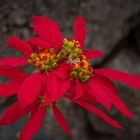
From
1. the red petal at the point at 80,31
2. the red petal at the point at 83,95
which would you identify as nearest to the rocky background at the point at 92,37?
the red petal at the point at 80,31

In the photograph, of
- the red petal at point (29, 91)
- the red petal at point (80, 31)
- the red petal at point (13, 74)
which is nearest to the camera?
the red petal at point (29, 91)

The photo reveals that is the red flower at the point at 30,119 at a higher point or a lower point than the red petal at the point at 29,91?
lower

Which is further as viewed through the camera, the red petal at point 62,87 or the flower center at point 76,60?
the flower center at point 76,60

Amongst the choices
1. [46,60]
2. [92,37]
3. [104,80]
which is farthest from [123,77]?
[92,37]

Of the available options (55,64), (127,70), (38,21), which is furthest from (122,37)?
(55,64)

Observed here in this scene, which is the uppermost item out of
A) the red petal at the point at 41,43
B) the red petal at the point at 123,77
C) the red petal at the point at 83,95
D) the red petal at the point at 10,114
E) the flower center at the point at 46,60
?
the red petal at the point at 41,43

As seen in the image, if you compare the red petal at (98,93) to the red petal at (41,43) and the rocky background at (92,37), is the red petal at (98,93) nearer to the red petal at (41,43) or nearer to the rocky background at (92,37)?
the red petal at (41,43)

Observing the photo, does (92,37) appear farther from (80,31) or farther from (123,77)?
(123,77)

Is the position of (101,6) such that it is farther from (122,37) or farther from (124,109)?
(124,109)
